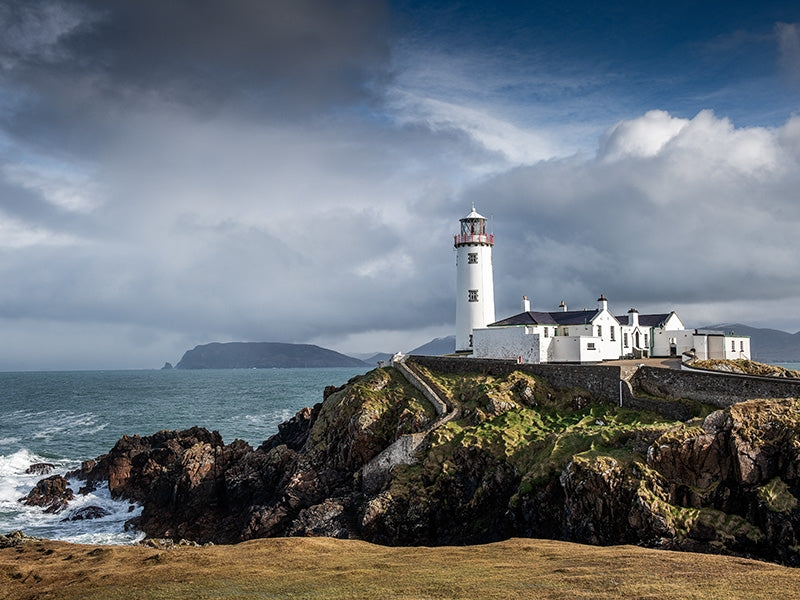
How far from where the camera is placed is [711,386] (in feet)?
123

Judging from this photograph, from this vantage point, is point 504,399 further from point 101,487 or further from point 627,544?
point 101,487

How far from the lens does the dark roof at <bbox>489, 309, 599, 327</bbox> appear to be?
5443 centimetres

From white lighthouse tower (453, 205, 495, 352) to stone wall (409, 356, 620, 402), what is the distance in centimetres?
799

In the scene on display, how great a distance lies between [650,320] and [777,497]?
35.0m

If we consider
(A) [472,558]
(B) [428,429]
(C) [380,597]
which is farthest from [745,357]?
(C) [380,597]

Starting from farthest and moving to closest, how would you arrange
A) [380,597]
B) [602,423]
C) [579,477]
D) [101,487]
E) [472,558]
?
1. [101,487]
2. [602,423]
3. [579,477]
4. [472,558]
5. [380,597]

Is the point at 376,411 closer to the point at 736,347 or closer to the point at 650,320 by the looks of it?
the point at 650,320

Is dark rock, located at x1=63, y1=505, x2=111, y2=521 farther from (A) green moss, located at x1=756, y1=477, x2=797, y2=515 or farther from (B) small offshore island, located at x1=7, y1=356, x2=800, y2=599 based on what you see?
(A) green moss, located at x1=756, y1=477, x2=797, y2=515

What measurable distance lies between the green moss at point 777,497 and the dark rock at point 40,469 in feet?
179

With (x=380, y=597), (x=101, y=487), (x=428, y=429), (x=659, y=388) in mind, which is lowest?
(x=101, y=487)

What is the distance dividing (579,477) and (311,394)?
104227 mm

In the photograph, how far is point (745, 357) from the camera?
Answer: 58719 millimetres

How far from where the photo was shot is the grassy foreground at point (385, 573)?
19.6m

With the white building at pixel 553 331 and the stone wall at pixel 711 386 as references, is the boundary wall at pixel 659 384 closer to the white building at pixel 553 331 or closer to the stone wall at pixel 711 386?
the stone wall at pixel 711 386
